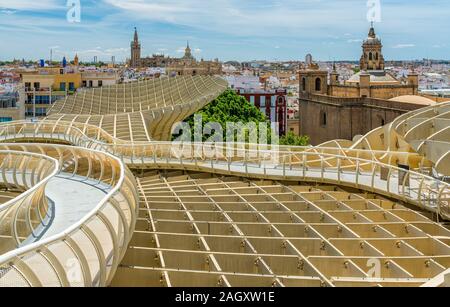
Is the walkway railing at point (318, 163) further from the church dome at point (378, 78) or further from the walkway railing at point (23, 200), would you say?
the church dome at point (378, 78)

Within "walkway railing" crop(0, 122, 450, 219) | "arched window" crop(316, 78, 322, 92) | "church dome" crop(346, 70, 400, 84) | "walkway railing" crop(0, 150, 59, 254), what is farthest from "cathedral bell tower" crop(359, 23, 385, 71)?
"walkway railing" crop(0, 150, 59, 254)

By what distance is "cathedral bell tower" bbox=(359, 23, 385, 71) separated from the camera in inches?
3595

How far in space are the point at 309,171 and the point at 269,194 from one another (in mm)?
2628

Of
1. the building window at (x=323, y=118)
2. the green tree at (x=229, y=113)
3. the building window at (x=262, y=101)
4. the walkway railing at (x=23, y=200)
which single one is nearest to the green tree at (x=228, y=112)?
the green tree at (x=229, y=113)

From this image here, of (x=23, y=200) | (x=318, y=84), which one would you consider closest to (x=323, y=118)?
(x=318, y=84)

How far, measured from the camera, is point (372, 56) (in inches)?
3627

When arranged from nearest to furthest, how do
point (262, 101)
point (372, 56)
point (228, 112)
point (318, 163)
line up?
1. point (318, 163)
2. point (228, 112)
3. point (372, 56)
4. point (262, 101)

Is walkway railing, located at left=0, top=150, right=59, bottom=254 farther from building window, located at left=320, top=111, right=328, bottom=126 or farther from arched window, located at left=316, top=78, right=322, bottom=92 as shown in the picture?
arched window, located at left=316, top=78, right=322, bottom=92

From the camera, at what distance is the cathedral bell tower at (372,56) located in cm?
9131

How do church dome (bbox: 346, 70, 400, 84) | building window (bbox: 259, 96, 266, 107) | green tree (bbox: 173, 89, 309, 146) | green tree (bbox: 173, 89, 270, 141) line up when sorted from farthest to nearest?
building window (bbox: 259, 96, 266, 107), church dome (bbox: 346, 70, 400, 84), green tree (bbox: 173, 89, 270, 141), green tree (bbox: 173, 89, 309, 146)

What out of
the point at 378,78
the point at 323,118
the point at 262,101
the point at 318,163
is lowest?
the point at 323,118

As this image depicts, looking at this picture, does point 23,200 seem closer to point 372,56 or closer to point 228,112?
point 228,112
